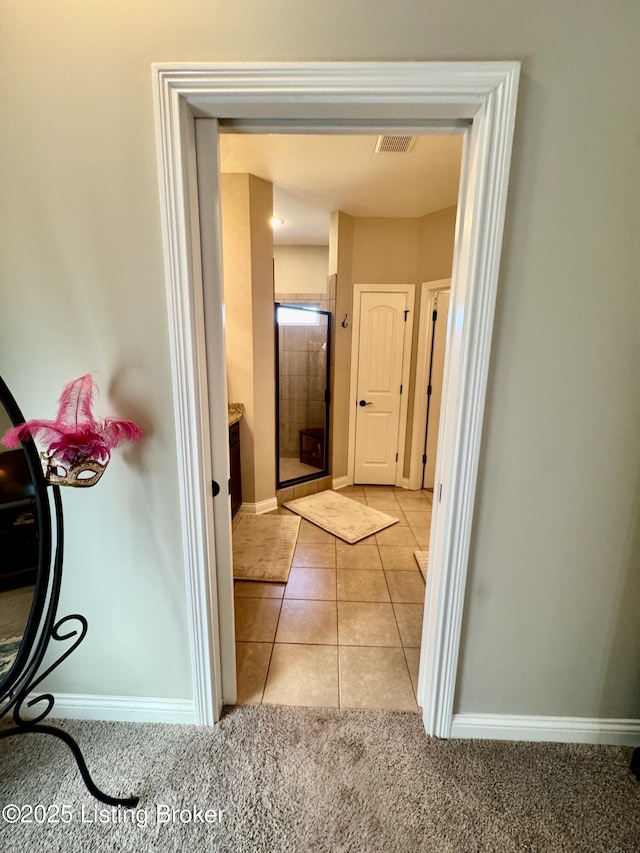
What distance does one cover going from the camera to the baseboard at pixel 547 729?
140cm

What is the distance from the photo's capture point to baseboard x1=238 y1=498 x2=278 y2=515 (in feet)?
10.9

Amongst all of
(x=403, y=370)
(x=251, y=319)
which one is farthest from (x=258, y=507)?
(x=403, y=370)

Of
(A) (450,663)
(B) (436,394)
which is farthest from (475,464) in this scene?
(B) (436,394)

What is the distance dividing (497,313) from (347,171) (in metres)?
2.23

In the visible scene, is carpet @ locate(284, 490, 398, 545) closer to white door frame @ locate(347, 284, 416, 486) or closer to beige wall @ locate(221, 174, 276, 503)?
beige wall @ locate(221, 174, 276, 503)

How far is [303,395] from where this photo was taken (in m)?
3.93

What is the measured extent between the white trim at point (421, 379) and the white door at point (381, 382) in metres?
0.12

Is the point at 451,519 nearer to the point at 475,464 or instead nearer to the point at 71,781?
the point at 475,464

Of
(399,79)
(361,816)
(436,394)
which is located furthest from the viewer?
(436,394)

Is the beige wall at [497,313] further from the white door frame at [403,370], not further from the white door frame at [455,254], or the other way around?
the white door frame at [403,370]

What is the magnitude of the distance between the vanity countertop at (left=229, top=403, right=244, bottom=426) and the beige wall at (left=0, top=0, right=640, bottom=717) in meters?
1.77

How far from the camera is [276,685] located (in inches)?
64.3

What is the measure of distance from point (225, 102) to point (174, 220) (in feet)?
1.17

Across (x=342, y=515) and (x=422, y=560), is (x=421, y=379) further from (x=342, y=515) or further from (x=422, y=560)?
(x=422, y=560)
